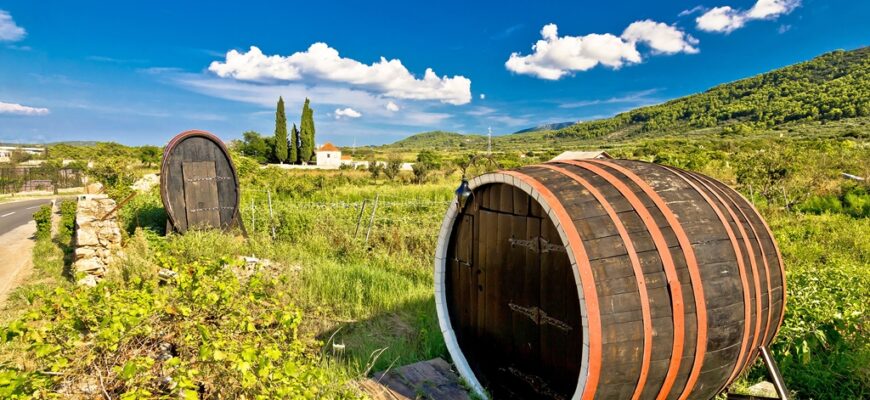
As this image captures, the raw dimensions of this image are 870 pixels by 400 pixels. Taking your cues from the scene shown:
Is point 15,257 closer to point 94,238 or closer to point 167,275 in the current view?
point 94,238

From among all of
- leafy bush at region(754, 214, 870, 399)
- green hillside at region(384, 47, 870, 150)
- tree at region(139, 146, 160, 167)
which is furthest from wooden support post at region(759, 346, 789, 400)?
green hillside at region(384, 47, 870, 150)

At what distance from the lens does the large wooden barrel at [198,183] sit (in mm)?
8523

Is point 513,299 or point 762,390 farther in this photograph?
point 762,390

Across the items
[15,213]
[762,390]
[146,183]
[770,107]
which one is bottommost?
[762,390]

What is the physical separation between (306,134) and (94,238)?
49266mm

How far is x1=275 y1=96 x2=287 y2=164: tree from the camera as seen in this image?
161 ft

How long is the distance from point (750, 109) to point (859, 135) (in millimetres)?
33997

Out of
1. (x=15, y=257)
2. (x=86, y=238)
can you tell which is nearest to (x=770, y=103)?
(x=86, y=238)

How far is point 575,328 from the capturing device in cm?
242

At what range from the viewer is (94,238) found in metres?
7.56

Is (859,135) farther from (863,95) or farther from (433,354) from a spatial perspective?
(433,354)

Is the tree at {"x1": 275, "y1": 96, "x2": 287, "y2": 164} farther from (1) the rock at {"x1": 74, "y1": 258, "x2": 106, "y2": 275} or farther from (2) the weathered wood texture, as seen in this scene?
(2) the weathered wood texture

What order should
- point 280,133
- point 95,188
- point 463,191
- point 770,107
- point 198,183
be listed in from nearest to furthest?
point 463,191 → point 198,183 → point 95,188 → point 280,133 → point 770,107

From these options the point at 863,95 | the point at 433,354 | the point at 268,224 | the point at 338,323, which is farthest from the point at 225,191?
the point at 863,95
